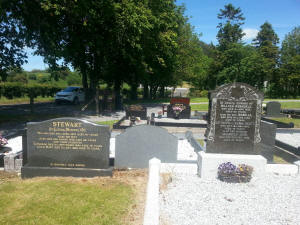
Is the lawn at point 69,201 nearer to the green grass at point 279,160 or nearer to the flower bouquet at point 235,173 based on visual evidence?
the flower bouquet at point 235,173

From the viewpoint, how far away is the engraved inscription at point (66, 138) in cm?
641

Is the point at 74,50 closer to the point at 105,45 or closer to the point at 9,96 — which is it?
the point at 105,45

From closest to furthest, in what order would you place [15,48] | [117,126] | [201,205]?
[201,205] → [117,126] → [15,48]

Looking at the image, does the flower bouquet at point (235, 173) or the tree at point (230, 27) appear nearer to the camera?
the flower bouquet at point (235, 173)

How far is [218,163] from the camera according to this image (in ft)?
21.2

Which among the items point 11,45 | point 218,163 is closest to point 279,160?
point 218,163

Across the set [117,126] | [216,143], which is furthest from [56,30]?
Result: [216,143]

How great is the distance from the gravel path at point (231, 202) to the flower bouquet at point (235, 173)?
6.0 inches

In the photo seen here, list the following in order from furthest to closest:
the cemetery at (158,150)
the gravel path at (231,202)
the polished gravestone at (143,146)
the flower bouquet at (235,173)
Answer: the polished gravestone at (143,146), the cemetery at (158,150), the flower bouquet at (235,173), the gravel path at (231,202)

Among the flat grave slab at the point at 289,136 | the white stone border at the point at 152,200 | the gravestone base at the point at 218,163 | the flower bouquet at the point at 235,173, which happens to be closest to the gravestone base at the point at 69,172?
the white stone border at the point at 152,200

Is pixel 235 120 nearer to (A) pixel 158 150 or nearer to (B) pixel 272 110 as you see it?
(A) pixel 158 150

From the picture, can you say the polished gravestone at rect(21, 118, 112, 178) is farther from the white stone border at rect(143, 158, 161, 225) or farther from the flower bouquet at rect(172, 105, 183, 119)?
the flower bouquet at rect(172, 105, 183, 119)

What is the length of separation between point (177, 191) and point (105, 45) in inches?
589

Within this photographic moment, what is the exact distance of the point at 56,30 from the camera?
16031mm
